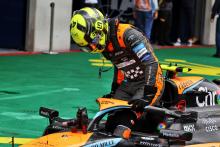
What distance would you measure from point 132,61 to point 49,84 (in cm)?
595

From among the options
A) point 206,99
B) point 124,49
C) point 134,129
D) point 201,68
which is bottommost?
point 201,68

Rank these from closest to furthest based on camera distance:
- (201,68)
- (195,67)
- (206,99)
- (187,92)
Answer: (187,92)
(206,99)
(201,68)
(195,67)

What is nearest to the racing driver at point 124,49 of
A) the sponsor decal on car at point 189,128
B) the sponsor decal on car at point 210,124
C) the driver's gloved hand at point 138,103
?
the driver's gloved hand at point 138,103

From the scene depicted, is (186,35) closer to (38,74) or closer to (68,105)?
(38,74)

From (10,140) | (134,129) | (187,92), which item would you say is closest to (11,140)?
(10,140)

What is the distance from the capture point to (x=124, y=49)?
7883 mm

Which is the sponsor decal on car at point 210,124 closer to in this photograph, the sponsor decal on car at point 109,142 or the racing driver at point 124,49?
the racing driver at point 124,49

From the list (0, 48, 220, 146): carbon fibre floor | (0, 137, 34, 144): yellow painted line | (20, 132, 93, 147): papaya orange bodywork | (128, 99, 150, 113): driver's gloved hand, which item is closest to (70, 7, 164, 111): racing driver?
(128, 99, 150, 113): driver's gloved hand

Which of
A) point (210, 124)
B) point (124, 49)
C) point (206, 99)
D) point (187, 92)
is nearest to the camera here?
point (210, 124)

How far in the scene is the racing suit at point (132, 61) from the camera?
769cm

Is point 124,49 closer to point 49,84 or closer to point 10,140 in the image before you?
point 10,140

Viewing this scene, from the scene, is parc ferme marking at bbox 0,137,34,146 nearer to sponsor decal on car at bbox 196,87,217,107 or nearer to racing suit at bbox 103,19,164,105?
racing suit at bbox 103,19,164,105

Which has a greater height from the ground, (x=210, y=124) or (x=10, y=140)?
Result: (x=210, y=124)

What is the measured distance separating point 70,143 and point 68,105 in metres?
4.83
